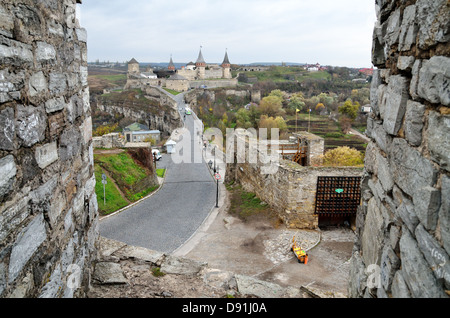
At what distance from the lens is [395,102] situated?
2.15 metres

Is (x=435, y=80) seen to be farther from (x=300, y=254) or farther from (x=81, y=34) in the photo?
(x=300, y=254)

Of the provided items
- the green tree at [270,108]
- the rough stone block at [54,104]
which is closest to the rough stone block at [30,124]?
the rough stone block at [54,104]

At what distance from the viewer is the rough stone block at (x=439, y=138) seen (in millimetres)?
1534

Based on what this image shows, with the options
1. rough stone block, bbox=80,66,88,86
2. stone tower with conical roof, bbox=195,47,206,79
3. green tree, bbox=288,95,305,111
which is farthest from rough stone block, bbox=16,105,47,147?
stone tower with conical roof, bbox=195,47,206,79

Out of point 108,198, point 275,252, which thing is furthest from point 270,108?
point 275,252

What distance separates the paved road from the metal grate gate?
459cm

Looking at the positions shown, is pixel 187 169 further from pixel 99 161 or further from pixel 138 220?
pixel 138 220

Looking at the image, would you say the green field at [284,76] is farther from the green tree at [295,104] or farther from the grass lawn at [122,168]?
the grass lawn at [122,168]

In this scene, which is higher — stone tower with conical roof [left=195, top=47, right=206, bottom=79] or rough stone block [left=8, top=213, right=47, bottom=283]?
stone tower with conical roof [left=195, top=47, right=206, bottom=79]

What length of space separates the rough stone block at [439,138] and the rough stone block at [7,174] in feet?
7.95

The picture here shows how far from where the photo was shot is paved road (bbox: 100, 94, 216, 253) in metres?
10.9

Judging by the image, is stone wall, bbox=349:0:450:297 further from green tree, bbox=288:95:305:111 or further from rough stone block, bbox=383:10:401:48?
green tree, bbox=288:95:305:111

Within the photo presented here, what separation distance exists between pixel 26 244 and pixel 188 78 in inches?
3133
